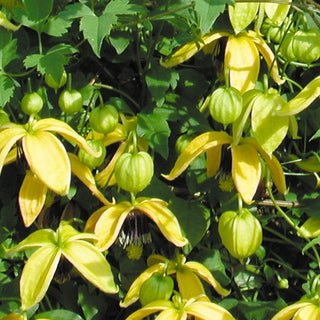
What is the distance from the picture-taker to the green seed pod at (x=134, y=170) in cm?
140

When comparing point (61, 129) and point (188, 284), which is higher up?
point (61, 129)

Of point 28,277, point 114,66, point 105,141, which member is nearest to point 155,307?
point 28,277

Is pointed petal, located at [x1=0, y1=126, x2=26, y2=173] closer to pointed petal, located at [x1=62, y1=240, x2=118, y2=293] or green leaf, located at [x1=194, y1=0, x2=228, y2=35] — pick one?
pointed petal, located at [x1=62, y1=240, x2=118, y2=293]

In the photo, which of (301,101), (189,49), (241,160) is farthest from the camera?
(189,49)

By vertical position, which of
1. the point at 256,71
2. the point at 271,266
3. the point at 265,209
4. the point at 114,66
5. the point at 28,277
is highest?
the point at 256,71

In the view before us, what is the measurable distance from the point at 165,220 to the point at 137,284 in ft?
0.53

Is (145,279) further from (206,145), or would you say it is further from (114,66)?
(114,66)

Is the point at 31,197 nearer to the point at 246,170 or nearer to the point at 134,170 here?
the point at 134,170

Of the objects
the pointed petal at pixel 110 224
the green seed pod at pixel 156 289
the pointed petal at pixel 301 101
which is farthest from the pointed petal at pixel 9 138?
the pointed petal at pixel 301 101

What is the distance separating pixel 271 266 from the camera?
6.41 feet

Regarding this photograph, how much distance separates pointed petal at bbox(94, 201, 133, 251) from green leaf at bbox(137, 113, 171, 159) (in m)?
0.14

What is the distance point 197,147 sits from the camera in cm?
146

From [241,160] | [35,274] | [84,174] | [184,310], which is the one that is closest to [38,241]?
[35,274]

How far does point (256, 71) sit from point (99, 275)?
526 millimetres
